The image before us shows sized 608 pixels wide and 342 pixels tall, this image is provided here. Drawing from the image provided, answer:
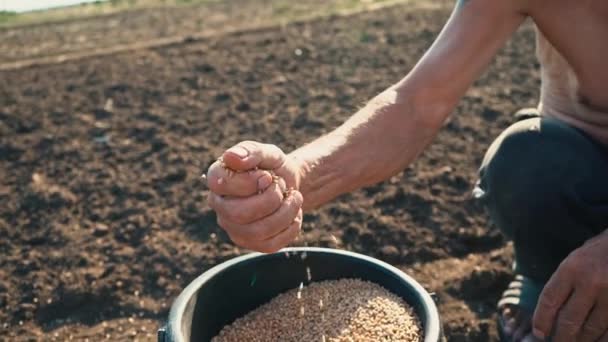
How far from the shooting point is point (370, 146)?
76.4 inches

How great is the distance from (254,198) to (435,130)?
0.77m

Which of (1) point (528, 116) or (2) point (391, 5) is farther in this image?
(2) point (391, 5)

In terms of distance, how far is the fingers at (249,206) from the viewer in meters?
1.49

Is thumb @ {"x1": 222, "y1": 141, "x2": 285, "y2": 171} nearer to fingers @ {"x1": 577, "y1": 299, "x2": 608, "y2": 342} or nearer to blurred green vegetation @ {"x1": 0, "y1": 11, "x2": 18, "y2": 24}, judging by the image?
fingers @ {"x1": 577, "y1": 299, "x2": 608, "y2": 342}

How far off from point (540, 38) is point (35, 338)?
1812mm

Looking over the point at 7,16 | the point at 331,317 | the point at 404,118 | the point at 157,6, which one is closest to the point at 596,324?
the point at 331,317

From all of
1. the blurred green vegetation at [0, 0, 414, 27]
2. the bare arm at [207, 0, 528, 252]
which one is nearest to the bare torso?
the bare arm at [207, 0, 528, 252]

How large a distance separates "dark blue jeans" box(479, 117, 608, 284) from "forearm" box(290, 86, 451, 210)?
0.22 meters

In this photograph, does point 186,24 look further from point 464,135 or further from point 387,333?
point 387,333

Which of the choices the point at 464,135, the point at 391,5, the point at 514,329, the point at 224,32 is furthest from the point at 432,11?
the point at 514,329

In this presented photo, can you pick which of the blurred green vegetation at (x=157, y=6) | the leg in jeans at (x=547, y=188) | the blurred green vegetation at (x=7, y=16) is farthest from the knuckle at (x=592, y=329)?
the blurred green vegetation at (x=7, y=16)

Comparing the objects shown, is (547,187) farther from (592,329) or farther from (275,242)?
(275,242)

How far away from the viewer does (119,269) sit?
265 cm

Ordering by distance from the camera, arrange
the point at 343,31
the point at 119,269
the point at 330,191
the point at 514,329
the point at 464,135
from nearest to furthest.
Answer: the point at 330,191 → the point at 514,329 → the point at 119,269 → the point at 464,135 → the point at 343,31
